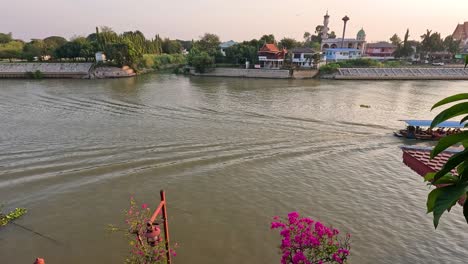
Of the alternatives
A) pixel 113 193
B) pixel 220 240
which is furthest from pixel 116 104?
pixel 220 240

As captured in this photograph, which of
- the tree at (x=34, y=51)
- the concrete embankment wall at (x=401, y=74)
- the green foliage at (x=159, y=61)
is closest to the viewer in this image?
the concrete embankment wall at (x=401, y=74)

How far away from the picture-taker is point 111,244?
407 inches

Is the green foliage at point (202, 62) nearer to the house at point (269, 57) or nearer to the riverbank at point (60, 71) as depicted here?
the house at point (269, 57)

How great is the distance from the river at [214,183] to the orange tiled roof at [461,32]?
10518 centimetres

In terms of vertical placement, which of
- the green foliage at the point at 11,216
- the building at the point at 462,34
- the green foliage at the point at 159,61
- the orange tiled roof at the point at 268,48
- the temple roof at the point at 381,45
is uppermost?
the building at the point at 462,34

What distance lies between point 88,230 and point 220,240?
5078 millimetres

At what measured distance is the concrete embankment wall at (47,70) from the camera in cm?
6075

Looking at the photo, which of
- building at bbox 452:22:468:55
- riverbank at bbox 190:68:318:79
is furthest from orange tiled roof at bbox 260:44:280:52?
building at bbox 452:22:468:55

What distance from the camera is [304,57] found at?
69.4 meters

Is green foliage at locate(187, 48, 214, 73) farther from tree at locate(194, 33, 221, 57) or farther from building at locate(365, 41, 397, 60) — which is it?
building at locate(365, 41, 397, 60)

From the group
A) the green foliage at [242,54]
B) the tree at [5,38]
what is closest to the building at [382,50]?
the green foliage at [242,54]

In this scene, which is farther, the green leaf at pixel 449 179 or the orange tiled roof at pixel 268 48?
the orange tiled roof at pixel 268 48

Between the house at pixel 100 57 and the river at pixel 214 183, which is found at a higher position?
the house at pixel 100 57

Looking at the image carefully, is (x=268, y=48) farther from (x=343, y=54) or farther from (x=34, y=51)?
(x=34, y=51)
